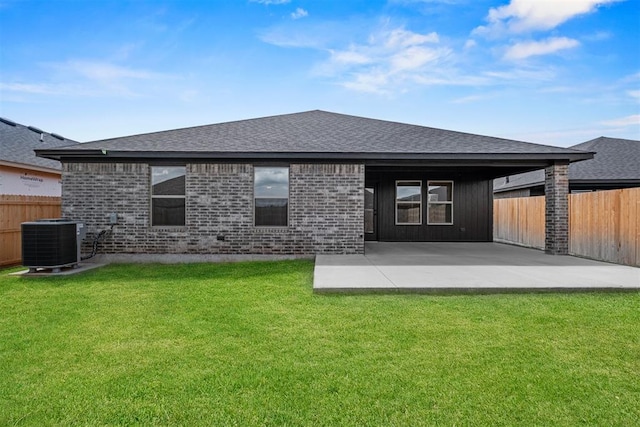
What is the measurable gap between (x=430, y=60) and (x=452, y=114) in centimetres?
395

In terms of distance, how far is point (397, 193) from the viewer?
13234 millimetres

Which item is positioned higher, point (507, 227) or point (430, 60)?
point (430, 60)

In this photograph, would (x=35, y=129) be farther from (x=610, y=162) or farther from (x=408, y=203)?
(x=610, y=162)

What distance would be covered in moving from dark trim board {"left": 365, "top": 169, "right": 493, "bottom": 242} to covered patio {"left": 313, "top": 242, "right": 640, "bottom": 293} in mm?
4188

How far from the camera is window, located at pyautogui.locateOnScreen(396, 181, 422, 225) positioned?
1323cm

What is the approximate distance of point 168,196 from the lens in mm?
9016

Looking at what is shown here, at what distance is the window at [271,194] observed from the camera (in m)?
9.05

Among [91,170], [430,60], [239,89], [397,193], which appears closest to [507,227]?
[397,193]

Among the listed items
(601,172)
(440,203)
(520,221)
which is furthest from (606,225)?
(601,172)

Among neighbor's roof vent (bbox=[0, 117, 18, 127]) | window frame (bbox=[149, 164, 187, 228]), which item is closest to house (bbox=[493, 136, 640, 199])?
window frame (bbox=[149, 164, 187, 228])

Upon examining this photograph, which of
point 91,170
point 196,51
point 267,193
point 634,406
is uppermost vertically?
point 196,51

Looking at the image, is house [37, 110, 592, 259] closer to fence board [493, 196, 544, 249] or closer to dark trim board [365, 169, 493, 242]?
fence board [493, 196, 544, 249]

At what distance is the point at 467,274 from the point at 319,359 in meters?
4.22

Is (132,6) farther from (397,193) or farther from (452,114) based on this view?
(452,114)
